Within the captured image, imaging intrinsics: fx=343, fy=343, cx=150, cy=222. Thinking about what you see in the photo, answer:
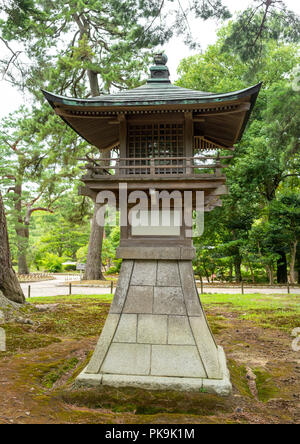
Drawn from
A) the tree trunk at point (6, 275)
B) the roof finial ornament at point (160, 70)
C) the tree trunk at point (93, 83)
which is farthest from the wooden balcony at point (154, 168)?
the tree trunk at point (93, 83)

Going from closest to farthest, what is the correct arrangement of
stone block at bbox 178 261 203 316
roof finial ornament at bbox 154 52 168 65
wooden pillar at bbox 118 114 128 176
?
stone block at bbox 178 261 203 316, wooden pillar at bbox 118 114 128 176, roof finial ornament at bbox 154 52 168 65

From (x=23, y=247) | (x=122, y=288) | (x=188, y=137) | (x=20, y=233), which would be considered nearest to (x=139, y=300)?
(x=122, y=288)

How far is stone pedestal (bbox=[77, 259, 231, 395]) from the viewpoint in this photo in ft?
18.1

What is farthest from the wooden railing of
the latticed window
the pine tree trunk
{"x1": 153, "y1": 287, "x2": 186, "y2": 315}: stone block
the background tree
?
the pine tree trunk

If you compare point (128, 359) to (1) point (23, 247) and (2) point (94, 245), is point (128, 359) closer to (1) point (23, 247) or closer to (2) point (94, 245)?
(2) point (94, 245)

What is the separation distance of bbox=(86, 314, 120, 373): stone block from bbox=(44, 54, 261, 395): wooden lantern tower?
0.02 metres

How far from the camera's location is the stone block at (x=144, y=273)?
6125 mm

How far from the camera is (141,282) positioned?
6125mm

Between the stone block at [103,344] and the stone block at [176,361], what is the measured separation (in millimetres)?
765

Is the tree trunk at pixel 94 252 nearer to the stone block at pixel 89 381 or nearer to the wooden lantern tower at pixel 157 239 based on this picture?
the wooden lantern tower at pixel 157 239

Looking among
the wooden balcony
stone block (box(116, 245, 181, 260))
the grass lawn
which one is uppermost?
the wooden balcony

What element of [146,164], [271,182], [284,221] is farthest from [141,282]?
[271,182]

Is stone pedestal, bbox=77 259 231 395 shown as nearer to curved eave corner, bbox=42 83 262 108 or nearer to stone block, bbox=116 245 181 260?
stone block, bbox=116 245 181 260
